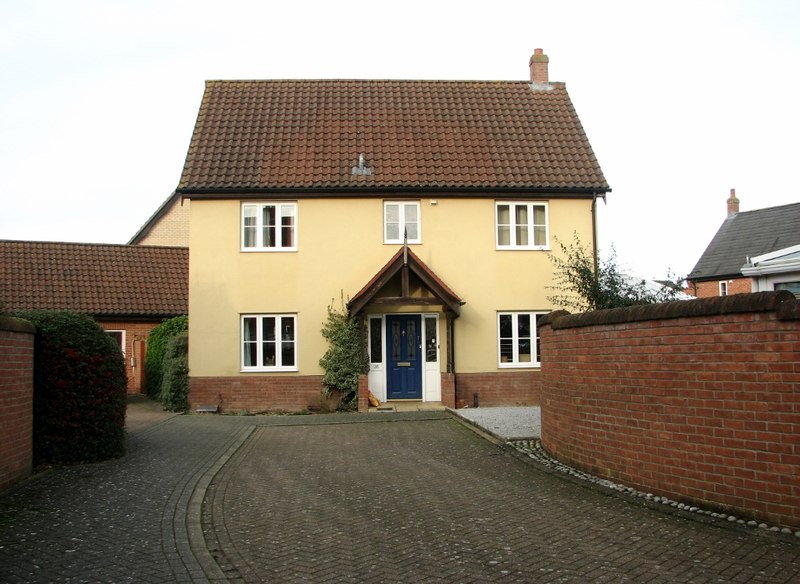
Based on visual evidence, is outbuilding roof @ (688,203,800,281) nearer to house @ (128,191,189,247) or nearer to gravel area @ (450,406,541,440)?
gravel area @ (450,406,541,440)

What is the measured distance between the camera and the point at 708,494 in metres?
7.65

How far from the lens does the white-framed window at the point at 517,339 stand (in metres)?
20.8

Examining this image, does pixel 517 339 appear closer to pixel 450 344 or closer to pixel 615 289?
pixel 450 344

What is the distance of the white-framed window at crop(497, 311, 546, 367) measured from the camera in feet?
68.2

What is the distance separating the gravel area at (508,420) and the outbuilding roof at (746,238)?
73.6 ft

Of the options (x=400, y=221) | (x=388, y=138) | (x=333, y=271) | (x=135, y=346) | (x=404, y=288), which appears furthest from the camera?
(x=135, y=346)

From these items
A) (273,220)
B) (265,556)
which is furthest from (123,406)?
(273,220)

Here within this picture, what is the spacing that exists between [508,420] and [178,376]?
9.17 metres

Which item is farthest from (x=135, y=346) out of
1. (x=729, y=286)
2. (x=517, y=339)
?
(x=729, y=286)

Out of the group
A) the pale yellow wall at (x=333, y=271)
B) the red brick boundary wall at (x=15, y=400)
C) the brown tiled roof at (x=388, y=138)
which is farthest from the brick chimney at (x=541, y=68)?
the red brick boundary wall at (x=15, y=400)

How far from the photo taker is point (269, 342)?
20484 mm

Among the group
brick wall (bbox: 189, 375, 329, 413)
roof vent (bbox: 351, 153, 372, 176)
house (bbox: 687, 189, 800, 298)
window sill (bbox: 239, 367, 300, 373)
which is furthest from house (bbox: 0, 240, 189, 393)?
house (bbox: 687, 189, 800, 298)

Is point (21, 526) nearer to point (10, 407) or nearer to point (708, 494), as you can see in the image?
point (10, 407)

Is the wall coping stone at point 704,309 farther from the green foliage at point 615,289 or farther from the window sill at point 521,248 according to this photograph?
the window sill at point 521,248
